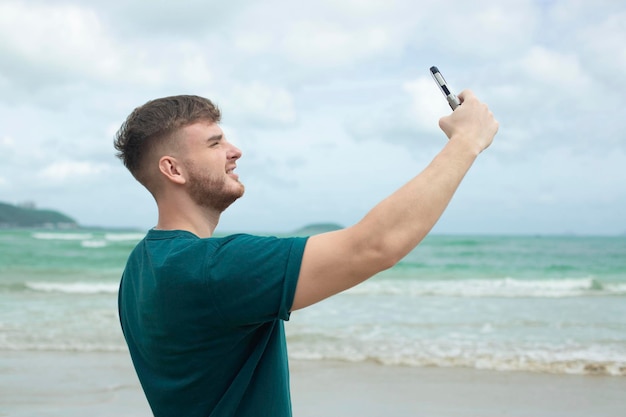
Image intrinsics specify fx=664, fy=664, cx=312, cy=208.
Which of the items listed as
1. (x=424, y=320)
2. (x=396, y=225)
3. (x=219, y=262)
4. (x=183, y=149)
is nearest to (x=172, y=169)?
(x=183, y=149)

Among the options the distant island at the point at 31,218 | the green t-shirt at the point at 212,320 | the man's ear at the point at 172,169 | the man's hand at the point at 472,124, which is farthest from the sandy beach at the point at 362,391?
the distant island at the point at 31,218

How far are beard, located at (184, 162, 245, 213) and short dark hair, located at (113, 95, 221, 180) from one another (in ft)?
0.46

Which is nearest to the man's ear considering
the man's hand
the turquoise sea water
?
the man's hand

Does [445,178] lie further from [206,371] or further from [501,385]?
[501,385]

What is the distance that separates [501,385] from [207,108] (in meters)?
5.96

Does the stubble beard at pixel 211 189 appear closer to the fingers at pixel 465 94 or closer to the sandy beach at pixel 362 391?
the fingers at pixel 465 94

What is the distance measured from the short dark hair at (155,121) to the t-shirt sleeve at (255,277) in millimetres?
464

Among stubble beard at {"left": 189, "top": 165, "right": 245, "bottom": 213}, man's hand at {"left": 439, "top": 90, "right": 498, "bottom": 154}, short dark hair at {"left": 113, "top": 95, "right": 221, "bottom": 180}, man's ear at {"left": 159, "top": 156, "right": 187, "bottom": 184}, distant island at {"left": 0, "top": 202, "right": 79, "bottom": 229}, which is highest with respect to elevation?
distant island at {"left": 0, "top": 202, "right": 79, "bottom": 229}

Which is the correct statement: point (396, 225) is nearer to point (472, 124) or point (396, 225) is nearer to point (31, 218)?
point (472, 124)

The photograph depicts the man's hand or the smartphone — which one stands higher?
the smartphone

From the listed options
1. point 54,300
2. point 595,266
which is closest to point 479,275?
point 595,266

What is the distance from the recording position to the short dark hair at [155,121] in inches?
67.4

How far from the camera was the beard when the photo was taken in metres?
1.67

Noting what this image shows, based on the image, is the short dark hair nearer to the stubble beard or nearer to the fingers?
the stubble beard
